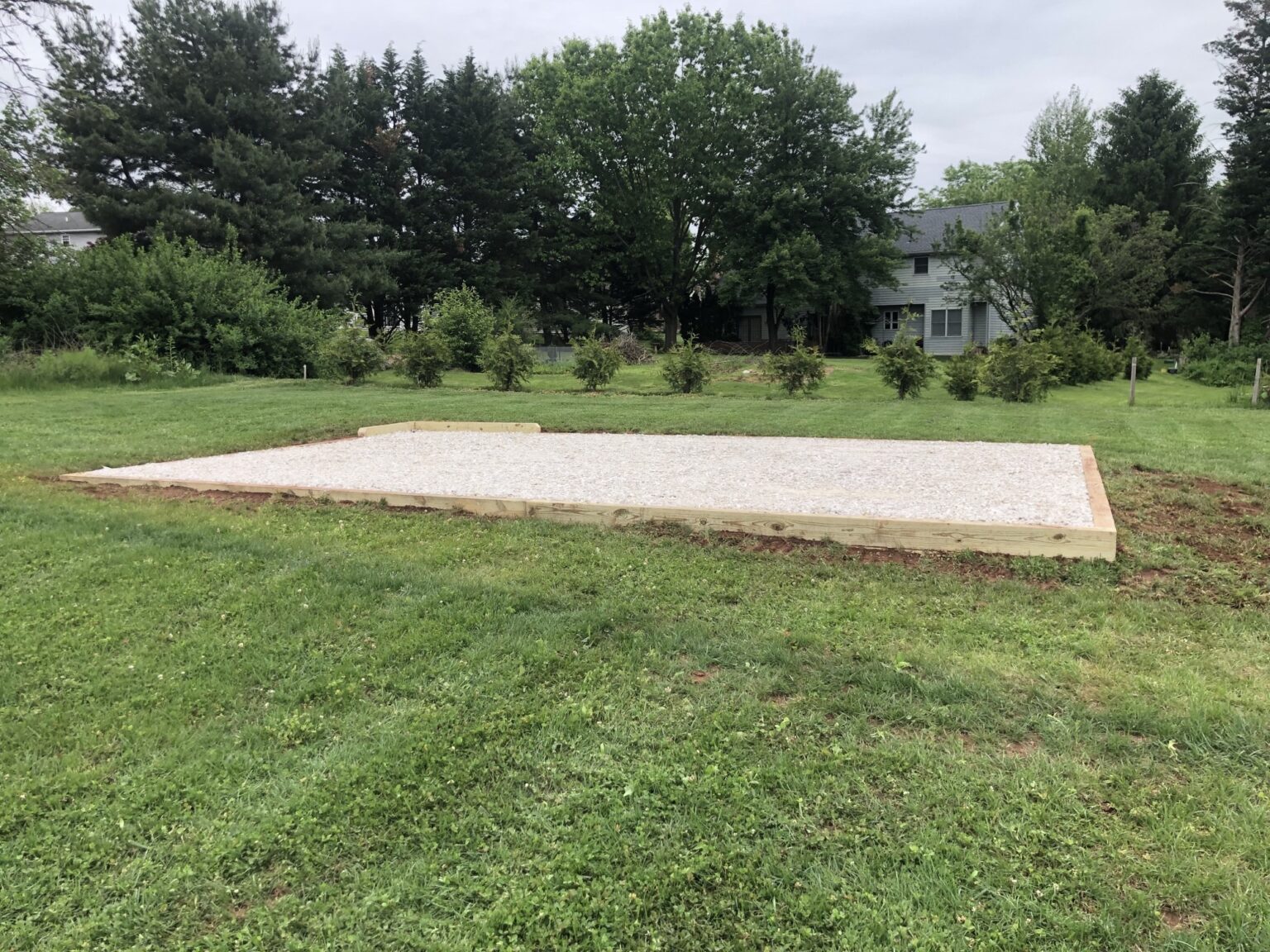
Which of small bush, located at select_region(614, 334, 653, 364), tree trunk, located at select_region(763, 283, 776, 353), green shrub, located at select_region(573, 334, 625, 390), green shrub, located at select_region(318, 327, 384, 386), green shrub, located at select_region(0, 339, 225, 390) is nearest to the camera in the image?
green shrub, located at select_region(0, 339, 225, 390)

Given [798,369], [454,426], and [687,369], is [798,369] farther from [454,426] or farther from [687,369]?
[454,426]

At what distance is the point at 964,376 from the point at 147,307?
50.3ft

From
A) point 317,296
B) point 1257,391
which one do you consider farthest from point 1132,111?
point 317,296

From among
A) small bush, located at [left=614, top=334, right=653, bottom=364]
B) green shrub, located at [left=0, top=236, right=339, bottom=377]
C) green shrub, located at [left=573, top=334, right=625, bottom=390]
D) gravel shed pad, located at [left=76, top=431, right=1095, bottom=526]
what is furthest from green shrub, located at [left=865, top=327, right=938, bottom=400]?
small bush, located at [left=614, top=334, right=653, bottom=364]

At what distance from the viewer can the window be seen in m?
30.5

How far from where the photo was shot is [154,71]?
2114 centimetres

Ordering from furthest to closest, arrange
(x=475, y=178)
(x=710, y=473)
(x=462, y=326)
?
(x=475, y=178)
(x=462, y=326)
(x=710, y=473)

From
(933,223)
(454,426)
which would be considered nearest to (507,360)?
(454,426)

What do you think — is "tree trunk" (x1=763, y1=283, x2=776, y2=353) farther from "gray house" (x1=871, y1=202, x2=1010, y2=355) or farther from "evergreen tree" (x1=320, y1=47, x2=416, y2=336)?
"evergreen tree" (x1=320, y1=47, x2=416, y2=336)

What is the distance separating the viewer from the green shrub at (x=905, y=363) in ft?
41.1

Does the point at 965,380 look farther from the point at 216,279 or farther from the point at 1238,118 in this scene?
the point at 1238,118

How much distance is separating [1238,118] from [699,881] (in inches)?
1416

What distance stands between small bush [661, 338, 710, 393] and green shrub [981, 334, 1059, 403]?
4603mm

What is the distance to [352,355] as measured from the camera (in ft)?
49.1
